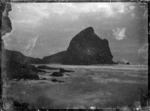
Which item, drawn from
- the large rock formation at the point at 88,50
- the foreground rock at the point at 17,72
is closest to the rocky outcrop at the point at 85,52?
the large rock formation at the point at 88,50

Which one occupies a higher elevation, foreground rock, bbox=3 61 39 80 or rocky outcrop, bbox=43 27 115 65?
rocky outcrop, bbox=43 27 115 65

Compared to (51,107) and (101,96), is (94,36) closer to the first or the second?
(101,96)

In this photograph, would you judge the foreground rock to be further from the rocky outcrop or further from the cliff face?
the rocky outcrop

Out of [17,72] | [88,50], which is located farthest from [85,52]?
[17,72]

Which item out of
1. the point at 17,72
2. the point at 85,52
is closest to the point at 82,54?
the point at 85,52

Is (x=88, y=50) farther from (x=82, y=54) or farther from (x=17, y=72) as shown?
(x=17, y=72)

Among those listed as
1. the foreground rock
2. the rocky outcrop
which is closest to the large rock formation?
the rocky outcrop

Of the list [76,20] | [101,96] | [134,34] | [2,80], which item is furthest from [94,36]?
[2,80]

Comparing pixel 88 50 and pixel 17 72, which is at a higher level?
pixel 88 50
